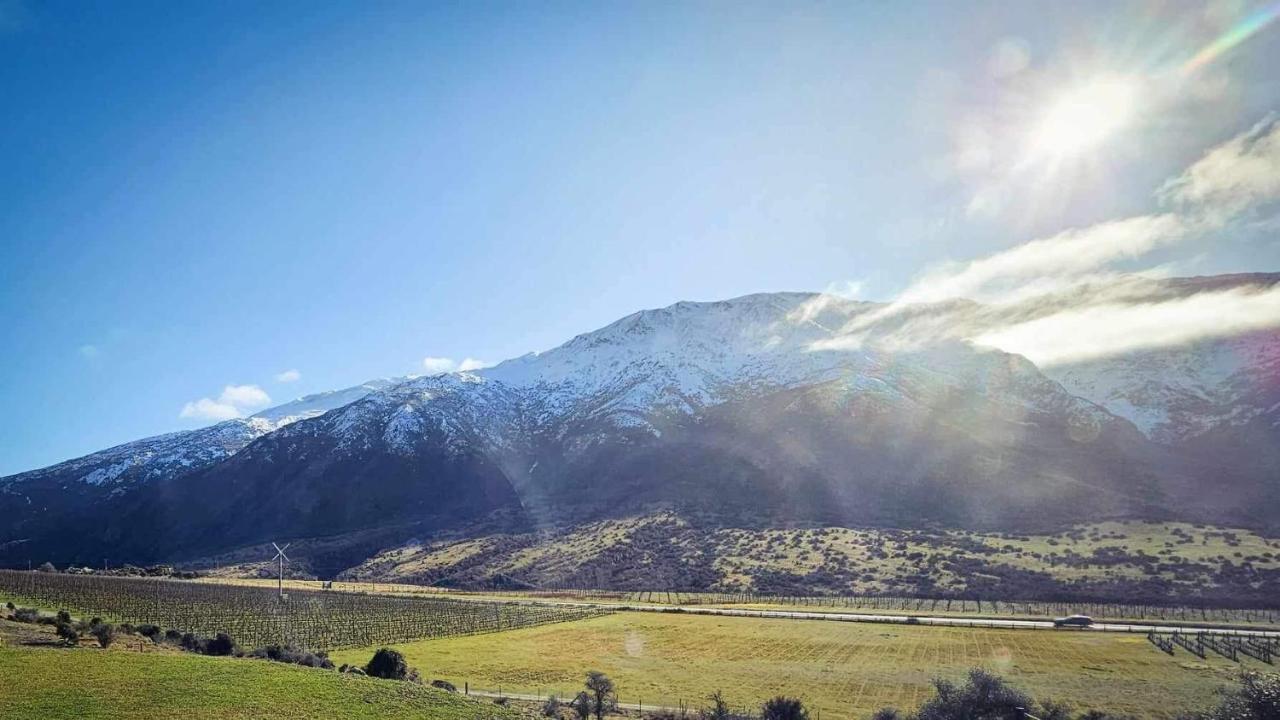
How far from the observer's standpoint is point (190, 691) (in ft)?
106

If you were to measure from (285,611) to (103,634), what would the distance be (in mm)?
50221

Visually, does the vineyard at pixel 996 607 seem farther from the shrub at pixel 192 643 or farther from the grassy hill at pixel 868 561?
the shrub at pixel 192 643

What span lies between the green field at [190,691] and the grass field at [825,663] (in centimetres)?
1617

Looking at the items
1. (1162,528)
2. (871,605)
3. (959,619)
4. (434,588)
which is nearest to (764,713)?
(959,619)

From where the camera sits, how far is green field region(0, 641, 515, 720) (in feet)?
96.3

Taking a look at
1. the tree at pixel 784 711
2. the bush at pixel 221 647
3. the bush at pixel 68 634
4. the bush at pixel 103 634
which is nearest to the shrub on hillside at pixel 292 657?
the bush at pixel 221 647

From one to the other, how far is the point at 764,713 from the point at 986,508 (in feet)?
459

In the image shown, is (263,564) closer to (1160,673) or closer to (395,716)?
(395,716)

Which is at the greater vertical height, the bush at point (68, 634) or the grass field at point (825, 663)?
the bush at point (68, 634)

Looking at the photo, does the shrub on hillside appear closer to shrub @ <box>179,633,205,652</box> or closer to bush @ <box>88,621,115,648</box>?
shrub @ <box>179,633,205,652</box>

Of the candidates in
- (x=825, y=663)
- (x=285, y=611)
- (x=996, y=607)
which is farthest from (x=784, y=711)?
(x=285, y=611)

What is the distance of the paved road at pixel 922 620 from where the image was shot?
7556 cm

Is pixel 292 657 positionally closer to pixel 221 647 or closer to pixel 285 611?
pixel 221 647

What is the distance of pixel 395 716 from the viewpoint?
106 ft
